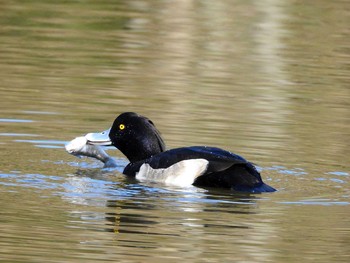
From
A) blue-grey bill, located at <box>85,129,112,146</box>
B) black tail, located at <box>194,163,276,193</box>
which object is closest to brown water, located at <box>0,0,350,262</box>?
black tail, located at <box>194,163,276,193</box>

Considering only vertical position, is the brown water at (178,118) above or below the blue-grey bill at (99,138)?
below

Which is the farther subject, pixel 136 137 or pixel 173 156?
pixel 136 137

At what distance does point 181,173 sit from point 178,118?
339cm

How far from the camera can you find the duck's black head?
13164 millimetres

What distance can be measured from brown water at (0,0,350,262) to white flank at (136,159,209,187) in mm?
228

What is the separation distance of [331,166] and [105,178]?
227 cm

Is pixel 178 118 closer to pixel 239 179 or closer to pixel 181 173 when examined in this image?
pixel 181 173

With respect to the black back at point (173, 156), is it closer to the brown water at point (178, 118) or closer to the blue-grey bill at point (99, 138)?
the blue-grey bill at point (99, 138)

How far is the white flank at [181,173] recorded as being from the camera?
39.3 feet

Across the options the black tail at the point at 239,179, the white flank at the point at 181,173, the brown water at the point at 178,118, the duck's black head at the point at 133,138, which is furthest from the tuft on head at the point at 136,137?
the black tail at the point at 239,179

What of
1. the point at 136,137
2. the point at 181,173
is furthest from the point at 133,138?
the point at 181,173

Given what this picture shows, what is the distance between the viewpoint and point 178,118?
50.7 feet

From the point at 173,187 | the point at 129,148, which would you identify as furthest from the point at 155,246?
the point at 129,148

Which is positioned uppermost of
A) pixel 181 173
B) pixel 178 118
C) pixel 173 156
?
pixel 173 156
